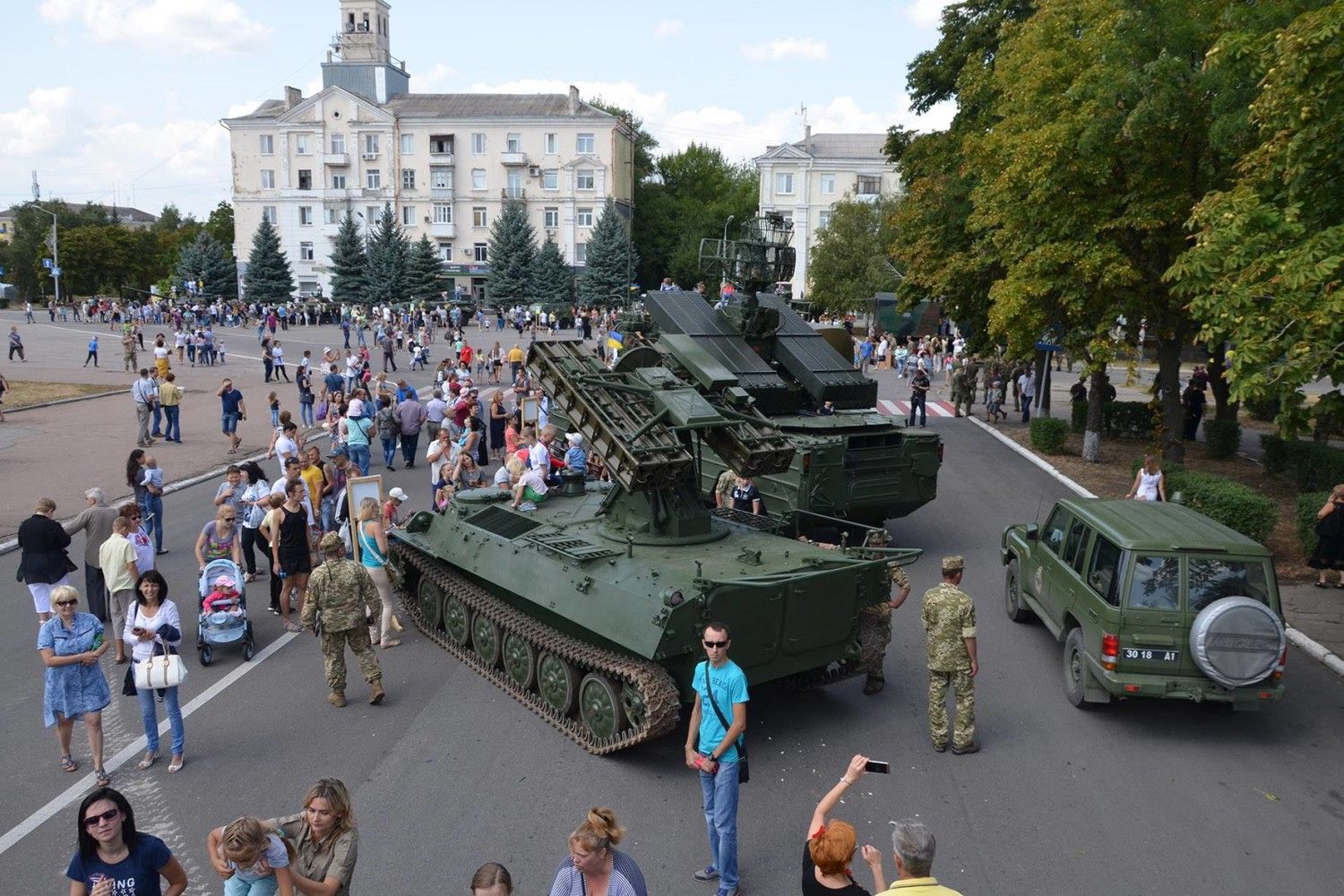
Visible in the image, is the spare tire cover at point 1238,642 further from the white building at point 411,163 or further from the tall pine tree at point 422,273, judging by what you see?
the white building at point 411,163

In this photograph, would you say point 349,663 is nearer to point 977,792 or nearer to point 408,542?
point 408,542

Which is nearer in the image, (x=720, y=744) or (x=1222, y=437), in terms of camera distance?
(x=720, y=744)

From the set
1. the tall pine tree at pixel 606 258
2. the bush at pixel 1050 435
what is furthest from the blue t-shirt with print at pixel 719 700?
the tall pine tree at pixel 606 258

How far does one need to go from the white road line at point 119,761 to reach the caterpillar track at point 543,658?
5.18ft

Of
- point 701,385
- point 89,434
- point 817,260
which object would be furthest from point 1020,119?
point 817,260

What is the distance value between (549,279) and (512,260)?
2561 millimetres

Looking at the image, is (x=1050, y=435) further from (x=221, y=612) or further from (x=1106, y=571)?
(x=221, y=612)

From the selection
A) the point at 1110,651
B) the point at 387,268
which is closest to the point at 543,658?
the point at 1110,651

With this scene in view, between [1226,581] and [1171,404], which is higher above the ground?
[1171,404]

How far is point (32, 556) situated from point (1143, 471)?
45.3 ft

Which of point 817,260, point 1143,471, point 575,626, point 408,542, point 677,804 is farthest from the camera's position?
point 817,260

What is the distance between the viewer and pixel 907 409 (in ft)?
107

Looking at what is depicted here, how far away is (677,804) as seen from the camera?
792cm

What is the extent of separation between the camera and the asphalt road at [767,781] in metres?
A: 7.10
